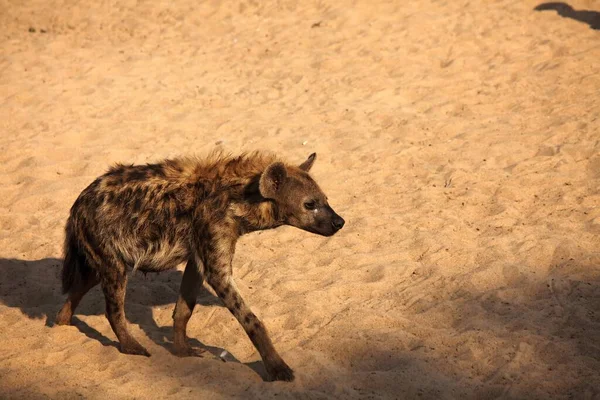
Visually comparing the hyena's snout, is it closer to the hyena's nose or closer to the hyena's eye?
the hyena's nose

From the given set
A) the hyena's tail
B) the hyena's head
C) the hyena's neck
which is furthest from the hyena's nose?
the hyena's tail

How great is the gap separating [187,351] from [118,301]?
0.63 meters

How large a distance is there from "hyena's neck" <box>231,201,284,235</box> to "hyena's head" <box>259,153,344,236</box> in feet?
0.20

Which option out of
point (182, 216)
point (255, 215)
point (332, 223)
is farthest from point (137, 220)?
point (332, 223)

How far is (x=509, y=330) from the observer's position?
5.41m

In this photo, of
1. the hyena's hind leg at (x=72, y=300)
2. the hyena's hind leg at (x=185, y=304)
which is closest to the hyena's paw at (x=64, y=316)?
the hyena's hind leg at (x=72, y=300)

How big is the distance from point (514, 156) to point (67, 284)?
16.7 feet

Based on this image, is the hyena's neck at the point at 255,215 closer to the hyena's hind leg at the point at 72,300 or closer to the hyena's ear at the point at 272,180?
the hyena's ear at the point at 272,180

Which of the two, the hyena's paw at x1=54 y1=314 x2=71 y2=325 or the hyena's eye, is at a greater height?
the hyena's eye

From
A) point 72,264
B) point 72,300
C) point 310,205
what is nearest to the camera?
point 310,205

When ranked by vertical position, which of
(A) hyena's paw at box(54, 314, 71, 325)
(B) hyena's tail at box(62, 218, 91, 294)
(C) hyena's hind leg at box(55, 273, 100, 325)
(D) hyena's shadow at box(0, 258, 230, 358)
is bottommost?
(D) hyena's shadow at box(0, 258, 230, 358)

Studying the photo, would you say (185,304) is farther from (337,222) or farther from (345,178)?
(345,178)

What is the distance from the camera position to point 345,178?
827 cm

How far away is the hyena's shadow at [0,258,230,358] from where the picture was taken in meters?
6.02
